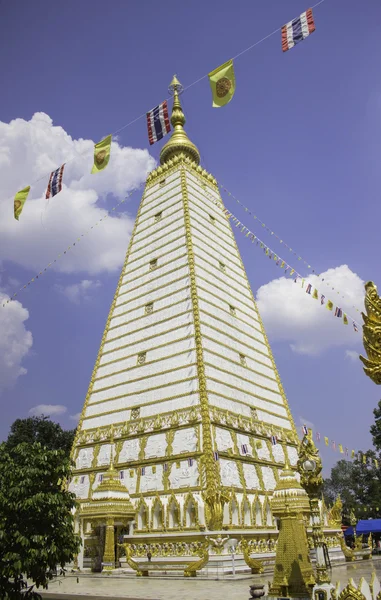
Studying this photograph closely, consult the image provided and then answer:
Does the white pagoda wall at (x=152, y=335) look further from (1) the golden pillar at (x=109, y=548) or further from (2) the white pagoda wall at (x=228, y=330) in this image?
(1) the golden pillar at (x=109, y=548)

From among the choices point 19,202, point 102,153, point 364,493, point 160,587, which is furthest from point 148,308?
point 364,493

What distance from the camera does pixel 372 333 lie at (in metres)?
6.54

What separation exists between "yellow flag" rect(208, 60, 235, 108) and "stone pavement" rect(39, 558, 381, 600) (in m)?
15.0

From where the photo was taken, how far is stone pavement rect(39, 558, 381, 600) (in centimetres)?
Result: 1103

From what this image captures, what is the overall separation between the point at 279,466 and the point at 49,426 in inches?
870

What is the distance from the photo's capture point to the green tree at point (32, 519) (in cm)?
847

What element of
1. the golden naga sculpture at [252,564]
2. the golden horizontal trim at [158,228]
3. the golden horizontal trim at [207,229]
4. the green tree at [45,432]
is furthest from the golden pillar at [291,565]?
the green tree at [45,432]

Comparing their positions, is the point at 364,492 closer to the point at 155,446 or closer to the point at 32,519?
the point at 155,446

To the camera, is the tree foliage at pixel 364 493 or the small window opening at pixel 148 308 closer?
the small window opening at pixel 148 308

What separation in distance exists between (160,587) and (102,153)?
16.4 meters

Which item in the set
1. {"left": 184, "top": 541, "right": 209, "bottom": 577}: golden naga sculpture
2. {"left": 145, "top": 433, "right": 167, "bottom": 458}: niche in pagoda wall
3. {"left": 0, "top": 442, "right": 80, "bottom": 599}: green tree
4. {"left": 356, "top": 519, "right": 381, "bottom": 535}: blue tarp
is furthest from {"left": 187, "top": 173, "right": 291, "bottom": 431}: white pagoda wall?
{"left": 0, "top": 442, "right": 80, "bottom": 599}: green tree

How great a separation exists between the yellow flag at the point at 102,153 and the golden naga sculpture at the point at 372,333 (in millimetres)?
15393

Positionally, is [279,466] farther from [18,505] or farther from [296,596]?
[18,505]

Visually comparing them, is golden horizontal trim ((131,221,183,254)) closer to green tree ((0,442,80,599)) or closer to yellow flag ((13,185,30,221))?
yellow flag ((13,185,30,221))
